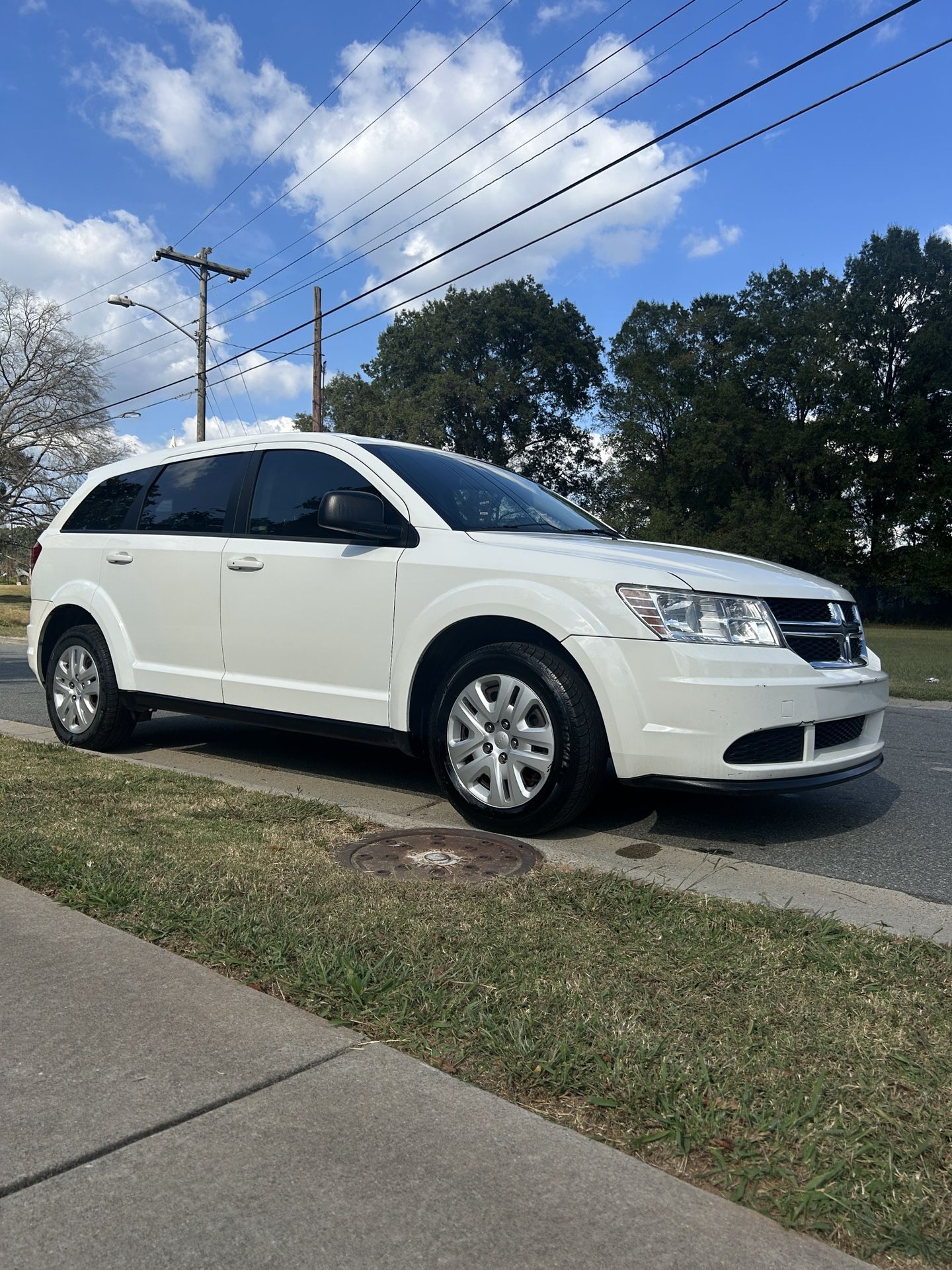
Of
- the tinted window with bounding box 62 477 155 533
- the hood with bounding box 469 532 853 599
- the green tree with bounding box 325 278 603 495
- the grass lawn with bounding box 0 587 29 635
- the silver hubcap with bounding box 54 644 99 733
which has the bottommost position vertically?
the grass lawn with bounding box 0 587 29 635

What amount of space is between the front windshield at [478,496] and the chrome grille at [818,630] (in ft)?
4.38

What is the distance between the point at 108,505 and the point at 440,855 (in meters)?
3.70

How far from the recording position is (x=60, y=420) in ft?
146

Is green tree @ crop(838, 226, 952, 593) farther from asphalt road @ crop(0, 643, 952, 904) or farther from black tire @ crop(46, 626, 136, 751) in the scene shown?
black tire @ crop(46, 626, 136, 751)

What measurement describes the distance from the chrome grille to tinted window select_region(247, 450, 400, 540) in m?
2.08

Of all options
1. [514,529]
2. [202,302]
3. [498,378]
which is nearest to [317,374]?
[202,302]

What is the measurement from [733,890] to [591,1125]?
6.00 feet

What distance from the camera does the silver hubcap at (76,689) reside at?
20.9 ft

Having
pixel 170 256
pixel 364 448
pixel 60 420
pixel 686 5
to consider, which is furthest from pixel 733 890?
pixel 60 420

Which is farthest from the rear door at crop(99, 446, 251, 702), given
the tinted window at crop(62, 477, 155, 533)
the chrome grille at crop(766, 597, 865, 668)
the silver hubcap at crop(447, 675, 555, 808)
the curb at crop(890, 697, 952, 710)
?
the curb at crop(890, 697, 952, 710)

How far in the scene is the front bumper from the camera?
410cm

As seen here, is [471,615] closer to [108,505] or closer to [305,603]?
[305,603]

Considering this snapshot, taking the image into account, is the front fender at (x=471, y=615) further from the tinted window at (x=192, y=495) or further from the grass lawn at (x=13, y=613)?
the grass lawn at (x=13, y=613)

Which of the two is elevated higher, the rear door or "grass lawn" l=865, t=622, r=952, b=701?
the rear door
